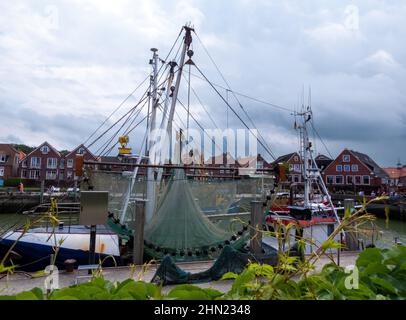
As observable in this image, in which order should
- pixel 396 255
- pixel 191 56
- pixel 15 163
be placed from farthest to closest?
pixel 15 163 → pixel 191 56 → pixel 396 255

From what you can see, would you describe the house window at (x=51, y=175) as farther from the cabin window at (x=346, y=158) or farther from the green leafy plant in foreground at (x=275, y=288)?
the green leafy plant in foreground at (x=275, y=288)

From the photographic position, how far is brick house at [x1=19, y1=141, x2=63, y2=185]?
53.7 metres

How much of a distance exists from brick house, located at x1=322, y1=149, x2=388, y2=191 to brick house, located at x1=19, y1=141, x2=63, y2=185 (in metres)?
49.3

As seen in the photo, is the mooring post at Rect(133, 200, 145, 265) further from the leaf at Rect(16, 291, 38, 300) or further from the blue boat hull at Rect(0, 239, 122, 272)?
the leaf at Rect(16, 291, 38, 300)

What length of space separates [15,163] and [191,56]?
56.5m

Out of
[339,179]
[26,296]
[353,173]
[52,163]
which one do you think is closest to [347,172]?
[353,173]

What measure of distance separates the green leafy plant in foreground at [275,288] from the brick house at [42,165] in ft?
192

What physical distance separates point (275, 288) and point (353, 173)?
56800 millimetres

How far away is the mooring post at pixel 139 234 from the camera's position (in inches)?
286

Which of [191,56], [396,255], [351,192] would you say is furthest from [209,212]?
[351,192]

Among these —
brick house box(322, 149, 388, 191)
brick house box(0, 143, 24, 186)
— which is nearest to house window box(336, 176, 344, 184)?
brick house box(322, 149, 388, 191)

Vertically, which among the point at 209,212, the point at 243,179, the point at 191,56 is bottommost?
the point at 209,212

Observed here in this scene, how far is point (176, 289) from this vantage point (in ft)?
3.80

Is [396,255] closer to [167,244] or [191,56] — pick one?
[167,244]
